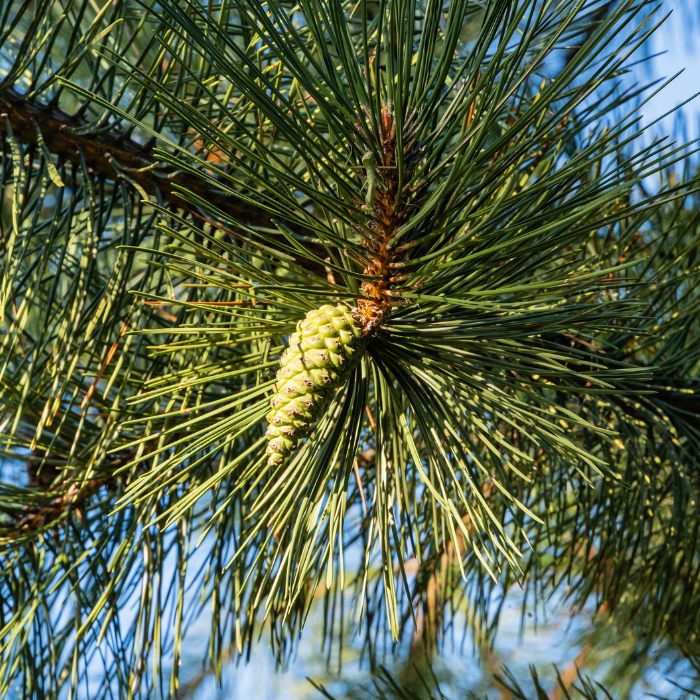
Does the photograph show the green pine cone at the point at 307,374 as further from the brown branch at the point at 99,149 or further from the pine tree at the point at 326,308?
the brown branch at the point at 99,149

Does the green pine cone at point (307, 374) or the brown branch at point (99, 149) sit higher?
the brown branch at point (99, 149)

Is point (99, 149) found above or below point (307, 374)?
above

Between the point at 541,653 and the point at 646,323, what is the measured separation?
152cm

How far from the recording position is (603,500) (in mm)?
752

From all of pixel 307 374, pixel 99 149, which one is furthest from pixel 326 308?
pixel 99 149

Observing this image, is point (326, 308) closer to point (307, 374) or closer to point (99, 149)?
point (307, 374)

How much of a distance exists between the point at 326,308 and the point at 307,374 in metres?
0.05

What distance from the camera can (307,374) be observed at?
405mm

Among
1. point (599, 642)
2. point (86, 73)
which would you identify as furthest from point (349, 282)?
point (599, 642)

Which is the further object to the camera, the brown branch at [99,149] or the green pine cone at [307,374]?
the brown branch at [99,149]

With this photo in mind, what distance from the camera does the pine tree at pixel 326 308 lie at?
386mm

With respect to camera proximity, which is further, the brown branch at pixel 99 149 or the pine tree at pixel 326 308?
the brown branch at pixel 99 149

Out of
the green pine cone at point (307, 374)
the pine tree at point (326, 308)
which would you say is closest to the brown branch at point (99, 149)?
the pine tree at point (326, 308)

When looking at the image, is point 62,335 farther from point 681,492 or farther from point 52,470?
point 681,492
